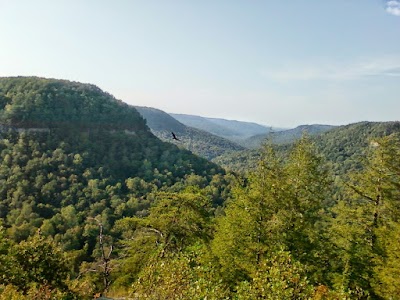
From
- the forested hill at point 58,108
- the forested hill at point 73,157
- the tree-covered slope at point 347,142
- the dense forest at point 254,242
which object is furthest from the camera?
the tree-covered slope at point 347,142

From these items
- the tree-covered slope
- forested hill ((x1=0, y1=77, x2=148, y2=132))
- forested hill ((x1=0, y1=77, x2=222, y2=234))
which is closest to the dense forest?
forested hill ((x1=0, y1=77, x2=222, y2=234))

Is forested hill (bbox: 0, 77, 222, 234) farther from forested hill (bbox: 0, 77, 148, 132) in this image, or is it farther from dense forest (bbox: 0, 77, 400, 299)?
dense forest (bbox: 0, 77, 400, 299)

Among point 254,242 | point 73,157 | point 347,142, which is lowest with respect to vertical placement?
point 73,157

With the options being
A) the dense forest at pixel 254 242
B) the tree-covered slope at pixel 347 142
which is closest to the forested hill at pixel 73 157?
the dense forest at pixel 254 242

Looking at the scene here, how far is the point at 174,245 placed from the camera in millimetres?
25000

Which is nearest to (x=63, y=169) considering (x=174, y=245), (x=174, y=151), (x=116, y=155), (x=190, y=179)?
(x=116, y=155)

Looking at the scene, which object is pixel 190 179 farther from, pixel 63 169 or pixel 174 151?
pixel 63 169

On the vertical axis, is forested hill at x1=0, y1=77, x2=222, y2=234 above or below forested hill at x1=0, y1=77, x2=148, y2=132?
below

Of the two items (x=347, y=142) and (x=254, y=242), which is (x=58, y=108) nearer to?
(x=254, y=242)

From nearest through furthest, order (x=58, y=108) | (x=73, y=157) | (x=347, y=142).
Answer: (x=73, y=157) → (x=58, y=108) → (x=347, y=142)

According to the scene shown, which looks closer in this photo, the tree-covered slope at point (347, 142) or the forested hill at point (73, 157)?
the forested hill at point (73, 157)

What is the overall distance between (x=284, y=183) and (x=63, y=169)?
71239 millimetres

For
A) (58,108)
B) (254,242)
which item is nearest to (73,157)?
(58,108)

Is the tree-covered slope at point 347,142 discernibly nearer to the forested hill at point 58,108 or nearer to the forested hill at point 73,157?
the forested hill at point 73,157
